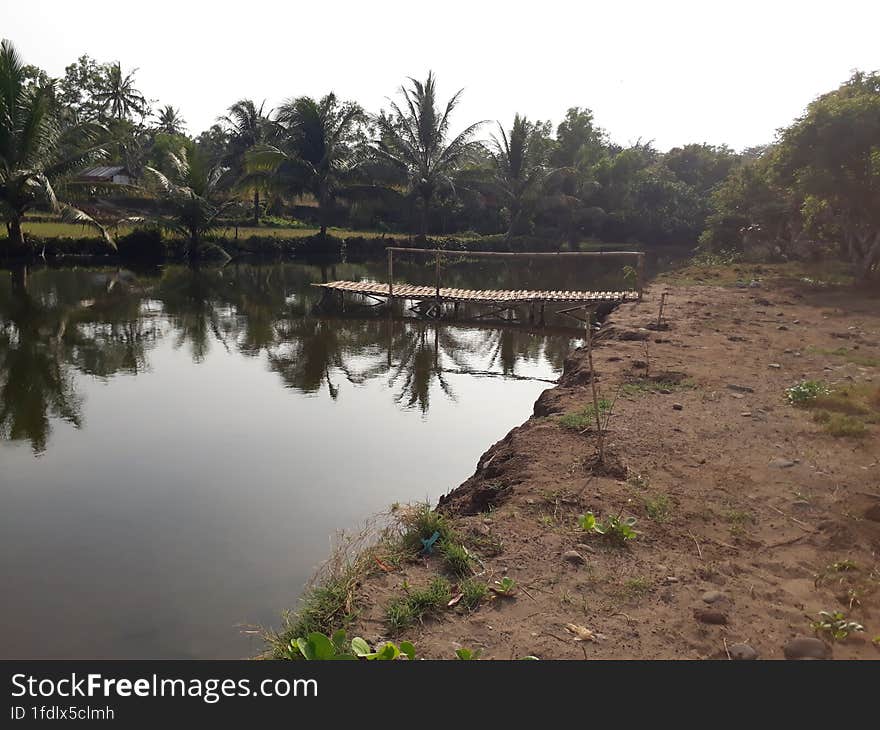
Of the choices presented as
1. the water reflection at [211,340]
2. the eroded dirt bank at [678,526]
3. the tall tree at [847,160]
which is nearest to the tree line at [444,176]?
the tall tree at [847,160]

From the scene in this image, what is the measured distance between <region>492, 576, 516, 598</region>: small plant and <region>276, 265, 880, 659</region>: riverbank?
13 millimetres

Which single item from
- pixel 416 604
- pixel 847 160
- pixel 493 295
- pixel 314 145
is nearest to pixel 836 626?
pixel 416 604

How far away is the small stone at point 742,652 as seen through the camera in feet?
9.60

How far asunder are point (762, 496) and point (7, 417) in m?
7.17

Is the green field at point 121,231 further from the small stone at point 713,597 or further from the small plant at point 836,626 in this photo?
the small plant at point 836,626

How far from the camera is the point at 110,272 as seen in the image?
794 inches

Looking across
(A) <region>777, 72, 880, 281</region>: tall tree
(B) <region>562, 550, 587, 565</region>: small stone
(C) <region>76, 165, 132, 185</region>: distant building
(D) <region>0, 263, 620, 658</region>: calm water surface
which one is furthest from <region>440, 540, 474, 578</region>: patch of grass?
(C) <region>76, 165, 132, 185</region>: distant building

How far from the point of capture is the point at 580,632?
309 cm

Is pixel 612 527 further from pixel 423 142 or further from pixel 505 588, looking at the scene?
pixel 423 142

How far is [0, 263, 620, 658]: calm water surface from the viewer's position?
13.4 ft

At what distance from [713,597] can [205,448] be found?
4.84 meters

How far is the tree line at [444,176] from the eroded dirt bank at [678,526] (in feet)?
28.5

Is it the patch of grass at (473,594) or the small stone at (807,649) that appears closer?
the small stone at (807,649)
